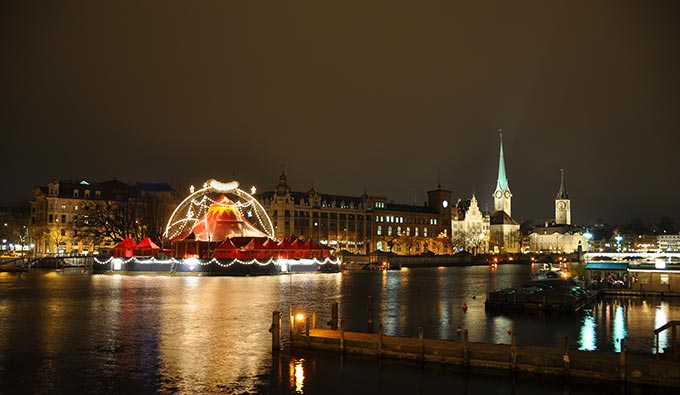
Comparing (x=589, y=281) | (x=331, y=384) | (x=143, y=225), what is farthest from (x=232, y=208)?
(x=331, y=384)

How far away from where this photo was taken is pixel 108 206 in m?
113

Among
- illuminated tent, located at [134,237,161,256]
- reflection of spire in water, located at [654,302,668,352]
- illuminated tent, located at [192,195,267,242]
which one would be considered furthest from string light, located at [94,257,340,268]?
reflection of spire in water, located at [654,302,668,352]

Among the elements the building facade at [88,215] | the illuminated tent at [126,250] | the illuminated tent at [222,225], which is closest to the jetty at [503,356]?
the illuminated tent at [126,250]

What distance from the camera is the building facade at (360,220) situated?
146 meters

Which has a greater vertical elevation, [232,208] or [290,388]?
[232,208]

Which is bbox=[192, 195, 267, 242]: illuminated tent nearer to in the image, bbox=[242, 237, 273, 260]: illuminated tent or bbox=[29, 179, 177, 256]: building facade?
bbox=[242, 237, 273, 260]: illuminated tent

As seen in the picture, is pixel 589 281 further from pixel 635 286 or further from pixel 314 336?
pixel 314 336

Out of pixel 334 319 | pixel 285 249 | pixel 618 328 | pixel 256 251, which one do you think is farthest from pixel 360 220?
pixel 334 319

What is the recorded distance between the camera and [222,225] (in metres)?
93.8

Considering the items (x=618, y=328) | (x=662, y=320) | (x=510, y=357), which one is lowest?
(x=662, y=320)

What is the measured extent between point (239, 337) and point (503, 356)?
43.1 feet

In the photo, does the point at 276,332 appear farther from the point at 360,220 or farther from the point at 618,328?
the point at 360,220

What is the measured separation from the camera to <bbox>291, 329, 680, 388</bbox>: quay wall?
2138 centimetres

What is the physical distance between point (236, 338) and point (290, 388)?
9279 mm
